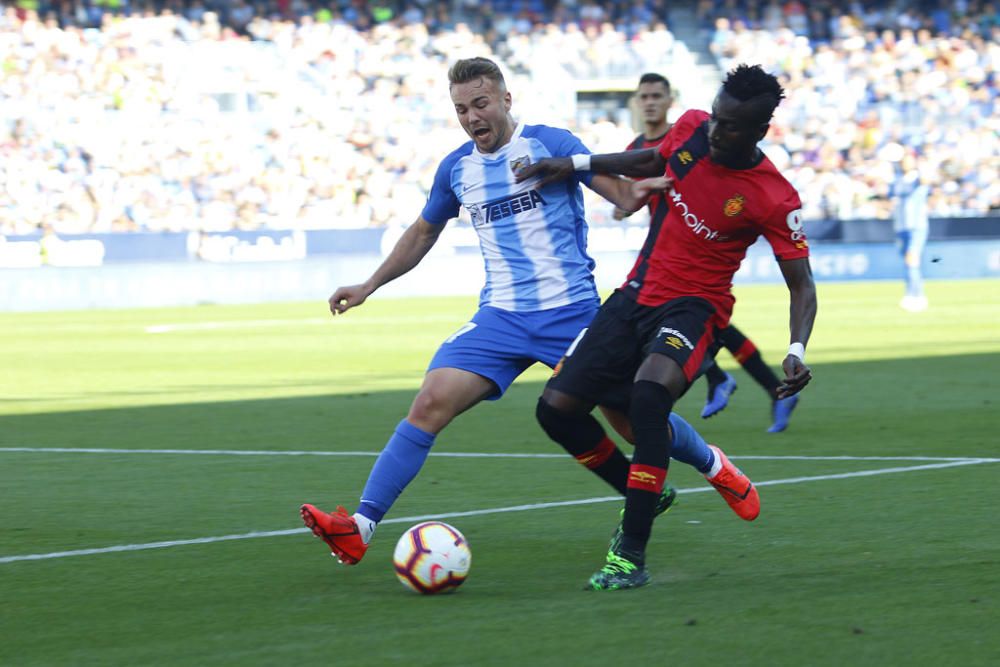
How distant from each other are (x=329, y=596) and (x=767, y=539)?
75.4 inches

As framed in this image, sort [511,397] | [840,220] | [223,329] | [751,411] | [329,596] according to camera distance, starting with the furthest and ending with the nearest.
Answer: [840,220], [223,329], [511,397], [751,411], [329,596]

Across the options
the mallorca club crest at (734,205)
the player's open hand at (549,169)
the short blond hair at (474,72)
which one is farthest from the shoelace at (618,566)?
the short blond hair at (474,72)

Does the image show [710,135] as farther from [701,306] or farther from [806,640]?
[806,640]

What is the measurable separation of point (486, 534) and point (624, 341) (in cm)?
123

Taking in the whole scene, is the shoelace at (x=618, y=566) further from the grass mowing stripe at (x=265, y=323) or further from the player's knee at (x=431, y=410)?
the grass mowing stripe at (x=265, y=323)

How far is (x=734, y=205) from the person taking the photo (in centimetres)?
600

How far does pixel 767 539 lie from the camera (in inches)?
259

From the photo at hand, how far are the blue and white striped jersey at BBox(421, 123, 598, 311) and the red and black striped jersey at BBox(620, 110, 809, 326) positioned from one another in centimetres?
46

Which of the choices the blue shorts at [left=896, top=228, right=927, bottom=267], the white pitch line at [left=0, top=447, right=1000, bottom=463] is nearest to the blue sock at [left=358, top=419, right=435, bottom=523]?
the white pitch line at [left=0, top=447, right=1000, bottom=463]

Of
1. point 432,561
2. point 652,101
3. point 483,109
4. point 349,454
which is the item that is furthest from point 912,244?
point 432,561

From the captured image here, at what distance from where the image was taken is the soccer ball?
5.56m

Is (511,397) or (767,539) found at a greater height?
(767,539)

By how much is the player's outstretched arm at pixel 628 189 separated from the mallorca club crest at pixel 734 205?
230mm

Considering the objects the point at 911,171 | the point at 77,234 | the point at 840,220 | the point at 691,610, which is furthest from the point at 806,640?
the point at 911,171
